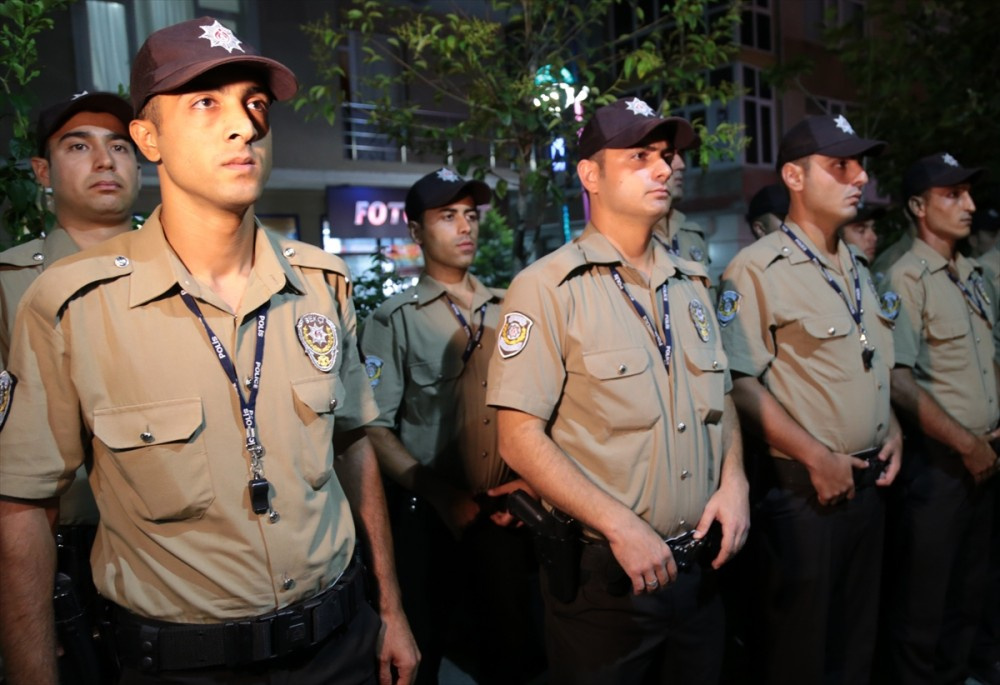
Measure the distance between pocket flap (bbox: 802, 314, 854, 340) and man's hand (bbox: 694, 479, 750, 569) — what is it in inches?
36.5

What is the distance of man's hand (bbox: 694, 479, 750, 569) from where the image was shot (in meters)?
2.34

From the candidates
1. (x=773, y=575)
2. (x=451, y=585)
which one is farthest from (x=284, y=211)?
(x=773, y=575)

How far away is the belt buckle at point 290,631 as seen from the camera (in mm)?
1643

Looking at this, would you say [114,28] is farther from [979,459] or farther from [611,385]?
[979,459]

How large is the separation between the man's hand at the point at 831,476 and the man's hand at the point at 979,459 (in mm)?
934

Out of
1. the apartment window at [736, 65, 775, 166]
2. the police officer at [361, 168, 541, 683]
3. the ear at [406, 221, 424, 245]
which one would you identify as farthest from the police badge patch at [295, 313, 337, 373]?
the apartment window at [736, 65, 775, 166]

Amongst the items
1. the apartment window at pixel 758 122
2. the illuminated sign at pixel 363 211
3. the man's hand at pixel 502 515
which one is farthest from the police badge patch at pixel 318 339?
the apartment window at pixel 758 122

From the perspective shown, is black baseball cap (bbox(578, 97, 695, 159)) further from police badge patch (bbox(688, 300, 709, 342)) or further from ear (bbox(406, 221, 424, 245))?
ear (bbox(406, 221, 424, 245))

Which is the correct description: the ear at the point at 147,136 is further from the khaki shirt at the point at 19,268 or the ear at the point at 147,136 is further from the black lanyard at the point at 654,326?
the black lanyard at the point at 654,326

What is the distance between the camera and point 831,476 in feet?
9.29

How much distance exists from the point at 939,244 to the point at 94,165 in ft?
12.6

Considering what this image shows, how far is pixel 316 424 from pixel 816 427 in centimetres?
205

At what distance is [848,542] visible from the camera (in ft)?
9.77

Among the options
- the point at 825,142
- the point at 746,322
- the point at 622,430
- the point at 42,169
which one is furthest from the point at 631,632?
the point at 42,169
